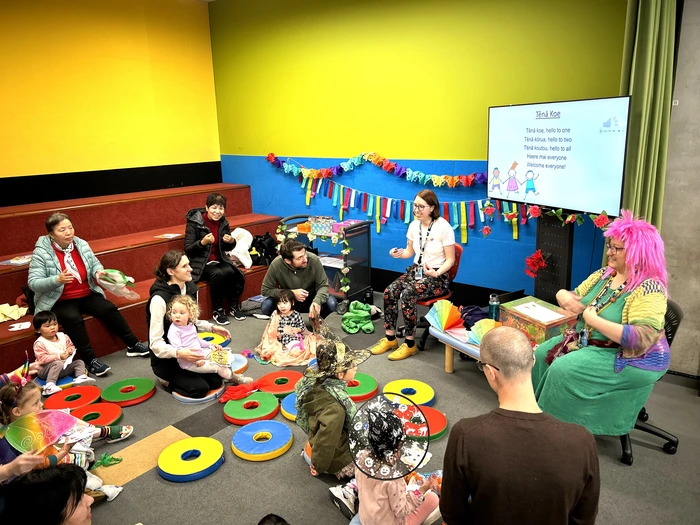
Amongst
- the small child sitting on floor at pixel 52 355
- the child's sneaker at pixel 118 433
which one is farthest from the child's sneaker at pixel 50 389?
the child's sneaker at pixel 118 433

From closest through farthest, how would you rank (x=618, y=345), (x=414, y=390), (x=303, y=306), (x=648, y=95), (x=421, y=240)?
(x=618, y=345)
(x=648, y=95)
(x=414, y=390)
(x=421, y=240)
(x=303, y=306)

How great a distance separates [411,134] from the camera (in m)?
5.27

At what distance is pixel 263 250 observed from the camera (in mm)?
5812

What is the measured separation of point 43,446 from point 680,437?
350 centimetres

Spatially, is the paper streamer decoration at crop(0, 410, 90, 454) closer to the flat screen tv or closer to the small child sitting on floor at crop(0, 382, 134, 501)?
the small child sitting on floor at crop(0, 382, 134, 501)

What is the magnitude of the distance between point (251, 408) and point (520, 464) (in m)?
2.29

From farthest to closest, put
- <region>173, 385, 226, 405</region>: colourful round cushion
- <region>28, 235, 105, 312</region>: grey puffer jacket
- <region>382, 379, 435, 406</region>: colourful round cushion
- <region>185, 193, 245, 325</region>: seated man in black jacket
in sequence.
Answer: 1. <region>185, 193, 245, 325</region>: seated man in black jacket
2. <region>28, 235, 105, 312</region>: grey puffer jacket
3. <region>173, 385, 226, 405</region>: colourful round cushion
4. <region>382, 379, 435, 406</region>: colourful round cushion

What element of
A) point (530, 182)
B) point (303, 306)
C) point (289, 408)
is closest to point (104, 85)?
point (303, 306)

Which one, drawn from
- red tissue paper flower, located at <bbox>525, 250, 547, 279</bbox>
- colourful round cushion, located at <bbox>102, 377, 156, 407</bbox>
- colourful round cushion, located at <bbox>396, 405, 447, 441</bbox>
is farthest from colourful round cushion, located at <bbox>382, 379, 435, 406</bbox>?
colourful round cushion, located at <bbox>102, 377, 156, 407</bbox>

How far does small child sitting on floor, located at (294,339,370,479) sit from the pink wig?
1433 millimetres

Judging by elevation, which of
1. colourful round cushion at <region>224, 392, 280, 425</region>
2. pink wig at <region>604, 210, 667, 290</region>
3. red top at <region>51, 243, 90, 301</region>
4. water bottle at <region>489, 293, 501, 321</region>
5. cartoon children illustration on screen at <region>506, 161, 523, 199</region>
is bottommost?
colourful round cushion at <region>224, 392, 280, 425</region>

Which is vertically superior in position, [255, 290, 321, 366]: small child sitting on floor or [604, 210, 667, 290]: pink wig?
[604, 210, 667, 290]: pink wig

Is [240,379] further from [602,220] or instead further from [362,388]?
[602,220]

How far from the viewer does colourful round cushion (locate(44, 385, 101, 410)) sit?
3.49 m
